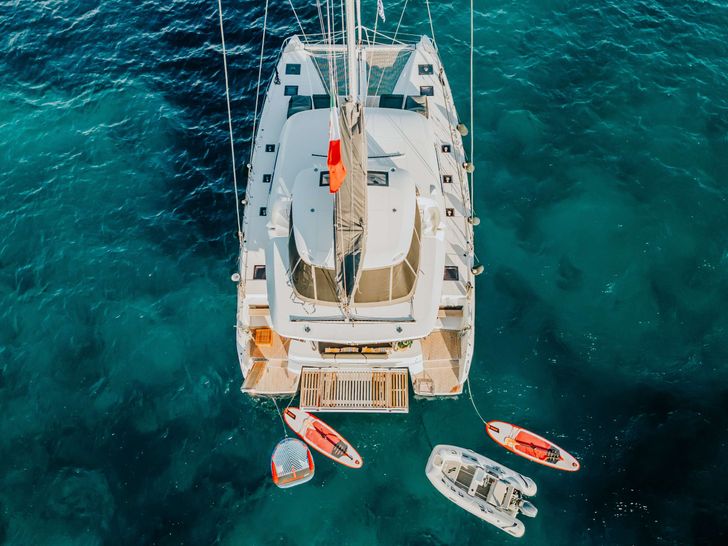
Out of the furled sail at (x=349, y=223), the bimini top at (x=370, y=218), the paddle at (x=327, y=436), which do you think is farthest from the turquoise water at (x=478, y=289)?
the bimini top at (x=370, y=218)

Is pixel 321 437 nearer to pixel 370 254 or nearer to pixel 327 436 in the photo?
pixel 327 436

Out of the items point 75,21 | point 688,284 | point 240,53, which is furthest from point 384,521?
point 75,21

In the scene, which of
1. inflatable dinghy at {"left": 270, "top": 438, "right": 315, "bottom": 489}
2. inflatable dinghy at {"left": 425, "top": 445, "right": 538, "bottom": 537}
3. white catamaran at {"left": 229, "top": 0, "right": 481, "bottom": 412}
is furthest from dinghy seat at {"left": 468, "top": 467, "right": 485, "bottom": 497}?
inflatable dinghy at {"left": 270, "top": 438, "right": 315, "bottom": 489}

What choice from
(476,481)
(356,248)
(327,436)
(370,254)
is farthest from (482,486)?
(356,248)

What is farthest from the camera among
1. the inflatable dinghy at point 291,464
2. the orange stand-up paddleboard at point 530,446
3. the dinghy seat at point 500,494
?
the orange stand-up paddleboard at point 530,446

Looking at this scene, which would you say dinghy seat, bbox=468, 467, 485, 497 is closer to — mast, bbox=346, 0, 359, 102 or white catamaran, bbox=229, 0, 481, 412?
white catamaran, bbox=229, 0, 481, 412

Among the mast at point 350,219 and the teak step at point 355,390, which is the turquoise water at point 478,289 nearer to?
the teak step at point 355,390
